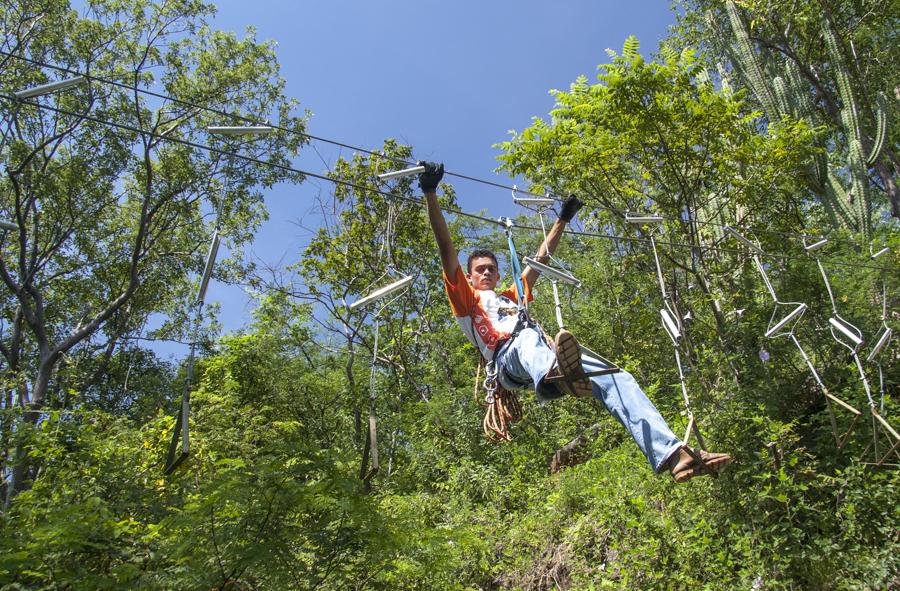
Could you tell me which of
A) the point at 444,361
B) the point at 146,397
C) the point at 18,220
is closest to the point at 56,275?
the point at 18,220

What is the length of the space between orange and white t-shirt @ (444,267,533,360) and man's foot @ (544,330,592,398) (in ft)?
2.18

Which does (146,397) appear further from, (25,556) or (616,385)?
(616,385)

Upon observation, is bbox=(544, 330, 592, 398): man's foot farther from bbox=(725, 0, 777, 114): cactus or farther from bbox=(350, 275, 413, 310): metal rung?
bbox=(725, 0, 777, 114): cactus

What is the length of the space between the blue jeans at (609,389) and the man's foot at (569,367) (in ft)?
0.16

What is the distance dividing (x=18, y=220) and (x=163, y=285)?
141 inches

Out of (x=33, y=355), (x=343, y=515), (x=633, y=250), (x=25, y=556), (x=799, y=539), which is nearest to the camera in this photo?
(x=25, y=556)

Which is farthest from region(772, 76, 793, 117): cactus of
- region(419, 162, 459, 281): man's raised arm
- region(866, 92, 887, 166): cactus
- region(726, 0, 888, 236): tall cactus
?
region(419, 162, 459, 281): man's raised arm

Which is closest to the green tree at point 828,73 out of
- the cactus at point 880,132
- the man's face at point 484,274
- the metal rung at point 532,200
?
the cactus at point 880,132

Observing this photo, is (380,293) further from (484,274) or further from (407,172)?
(484,274)

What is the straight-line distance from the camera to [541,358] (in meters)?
3.15

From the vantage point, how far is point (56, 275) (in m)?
12.7

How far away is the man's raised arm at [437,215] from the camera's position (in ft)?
11.9

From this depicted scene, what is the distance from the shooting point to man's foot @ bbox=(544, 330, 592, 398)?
110 inches

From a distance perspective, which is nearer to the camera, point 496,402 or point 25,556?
point 25,556
